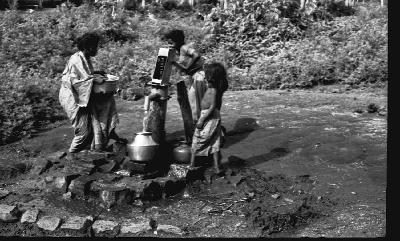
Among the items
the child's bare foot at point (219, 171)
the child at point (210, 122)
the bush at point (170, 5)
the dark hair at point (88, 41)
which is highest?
the bush at point (170, 5)

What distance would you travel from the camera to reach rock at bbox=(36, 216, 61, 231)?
5.82 meters

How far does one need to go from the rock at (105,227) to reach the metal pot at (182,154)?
1705 mm

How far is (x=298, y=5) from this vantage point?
17297 mm

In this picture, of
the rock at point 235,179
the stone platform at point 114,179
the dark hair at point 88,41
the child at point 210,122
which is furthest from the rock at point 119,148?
the rock at point 235,179

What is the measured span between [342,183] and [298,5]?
459 inches

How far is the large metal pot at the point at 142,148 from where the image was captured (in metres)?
6.82

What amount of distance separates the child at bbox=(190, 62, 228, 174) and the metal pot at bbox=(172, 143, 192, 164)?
0.60ft

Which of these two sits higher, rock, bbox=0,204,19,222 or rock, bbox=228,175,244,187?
rock, bbox=228,175,244,187

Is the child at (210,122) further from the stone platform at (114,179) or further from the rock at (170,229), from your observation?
the rock at (170,229)

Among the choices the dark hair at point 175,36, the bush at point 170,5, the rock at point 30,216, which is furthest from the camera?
the bush at point 170,5

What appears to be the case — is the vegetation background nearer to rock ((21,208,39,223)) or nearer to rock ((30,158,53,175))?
rock ((30,158,53,175))

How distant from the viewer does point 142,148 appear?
22.3 ft

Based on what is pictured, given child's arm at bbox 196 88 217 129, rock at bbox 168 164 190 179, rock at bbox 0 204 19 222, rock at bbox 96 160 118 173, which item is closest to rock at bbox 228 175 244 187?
rock at bbox 168 164 190 179

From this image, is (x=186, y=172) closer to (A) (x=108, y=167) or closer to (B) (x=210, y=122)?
(B) (x=210, y=122)
